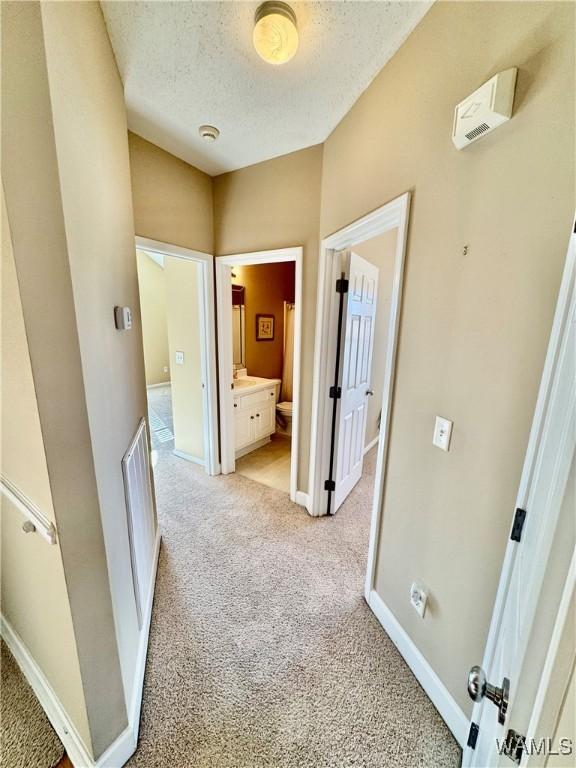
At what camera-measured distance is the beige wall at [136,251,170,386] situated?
242 inches

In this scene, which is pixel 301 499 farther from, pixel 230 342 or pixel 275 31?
pixel 275 31

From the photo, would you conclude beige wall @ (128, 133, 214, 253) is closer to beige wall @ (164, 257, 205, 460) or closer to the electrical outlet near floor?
beige wall @ (164, 257, 205, 460)

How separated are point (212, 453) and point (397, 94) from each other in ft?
9.40

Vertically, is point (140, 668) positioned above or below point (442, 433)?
below

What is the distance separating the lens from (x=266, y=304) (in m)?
4.28

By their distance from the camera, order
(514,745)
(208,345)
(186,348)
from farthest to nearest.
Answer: (186,348) → (208,345) → (514,745)

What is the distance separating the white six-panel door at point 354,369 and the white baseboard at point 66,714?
5.37ft

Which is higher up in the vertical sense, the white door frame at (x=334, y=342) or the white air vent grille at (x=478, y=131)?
the white air vent grille at (x=478, y=131)

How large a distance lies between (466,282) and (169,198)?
2176 mm

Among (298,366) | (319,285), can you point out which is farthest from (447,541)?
(319,285)

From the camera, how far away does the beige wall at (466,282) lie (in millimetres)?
802

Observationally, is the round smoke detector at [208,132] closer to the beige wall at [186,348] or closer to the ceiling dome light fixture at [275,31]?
the ceiling dome light fixture at [275,31]

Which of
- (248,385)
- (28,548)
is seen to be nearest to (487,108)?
(28,548)

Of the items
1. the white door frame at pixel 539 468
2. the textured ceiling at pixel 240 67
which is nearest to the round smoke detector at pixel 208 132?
the textured ceiling at pixel 240 67
